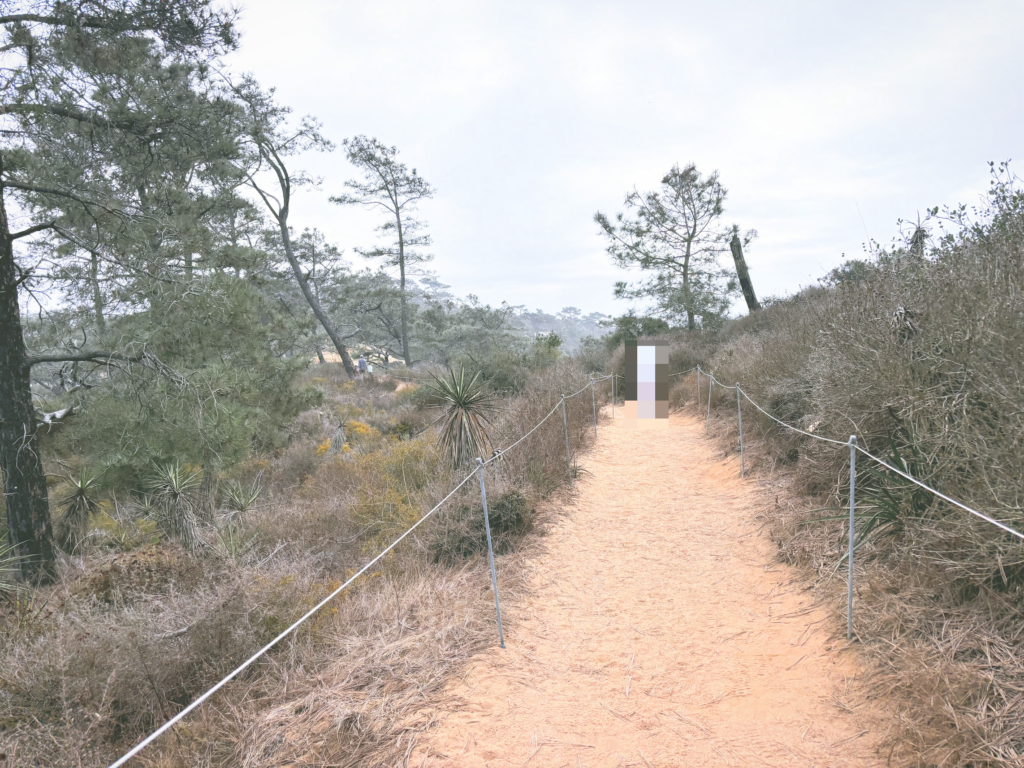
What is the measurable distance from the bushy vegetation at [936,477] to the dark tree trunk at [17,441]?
8699 mm

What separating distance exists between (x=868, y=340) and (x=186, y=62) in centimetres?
946

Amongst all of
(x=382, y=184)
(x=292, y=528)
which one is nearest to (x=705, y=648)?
(x=292, y=528)

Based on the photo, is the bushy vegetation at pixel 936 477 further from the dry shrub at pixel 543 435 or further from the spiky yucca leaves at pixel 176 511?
the spiky yucca leaves at pixel 176 511

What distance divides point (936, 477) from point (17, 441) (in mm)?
9557

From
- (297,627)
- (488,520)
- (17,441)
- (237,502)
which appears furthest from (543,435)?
(17,441)

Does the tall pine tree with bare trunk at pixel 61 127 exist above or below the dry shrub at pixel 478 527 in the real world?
above

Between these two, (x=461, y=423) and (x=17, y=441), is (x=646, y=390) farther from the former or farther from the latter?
(x=17, y=441)

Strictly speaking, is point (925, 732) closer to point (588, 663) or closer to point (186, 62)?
point (588, 663)

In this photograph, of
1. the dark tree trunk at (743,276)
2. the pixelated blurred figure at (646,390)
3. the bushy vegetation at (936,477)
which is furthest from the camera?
the dark tree trunk at (743,276)

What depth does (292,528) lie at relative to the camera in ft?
24.4

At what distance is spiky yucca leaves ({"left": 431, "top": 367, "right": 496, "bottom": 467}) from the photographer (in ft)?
26.3

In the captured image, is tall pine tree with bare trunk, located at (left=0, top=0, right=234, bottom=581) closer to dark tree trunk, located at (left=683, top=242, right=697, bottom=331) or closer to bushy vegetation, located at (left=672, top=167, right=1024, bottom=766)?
bushy vegetation, located at (left=672, top=167, right=1024, bottom=766)

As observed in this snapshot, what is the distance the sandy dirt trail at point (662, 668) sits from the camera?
3115mm

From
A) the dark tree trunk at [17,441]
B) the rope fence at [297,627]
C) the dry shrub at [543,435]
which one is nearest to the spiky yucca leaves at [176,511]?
the dark tree trunk at [17,441]
